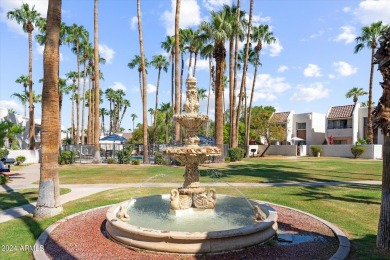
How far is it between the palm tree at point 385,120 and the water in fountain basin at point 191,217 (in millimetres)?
3287

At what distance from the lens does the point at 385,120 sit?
21.8 ft

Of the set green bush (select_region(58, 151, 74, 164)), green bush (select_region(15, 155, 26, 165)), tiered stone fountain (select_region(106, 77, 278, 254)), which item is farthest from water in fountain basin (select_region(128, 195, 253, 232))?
green bush (select_region(15, 155, 26, 165))

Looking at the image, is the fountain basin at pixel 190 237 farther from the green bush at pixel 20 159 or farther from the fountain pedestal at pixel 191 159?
the green bush at pixel 20 159

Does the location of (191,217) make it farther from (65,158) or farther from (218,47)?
(65,158)

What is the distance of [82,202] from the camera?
1348 centimetres

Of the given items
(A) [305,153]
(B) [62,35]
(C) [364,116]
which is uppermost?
(B) [62,35]

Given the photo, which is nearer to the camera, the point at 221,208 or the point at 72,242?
the point at 72,242

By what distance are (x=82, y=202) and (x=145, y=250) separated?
7249 mm

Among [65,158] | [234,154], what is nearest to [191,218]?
[234,154]

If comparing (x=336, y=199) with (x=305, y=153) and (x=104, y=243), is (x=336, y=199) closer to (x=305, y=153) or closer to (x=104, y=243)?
(x=104, y=243)

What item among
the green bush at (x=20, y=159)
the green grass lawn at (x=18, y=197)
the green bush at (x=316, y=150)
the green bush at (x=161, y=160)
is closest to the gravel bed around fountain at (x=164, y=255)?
the green grass lawn at (x=18, y=197)

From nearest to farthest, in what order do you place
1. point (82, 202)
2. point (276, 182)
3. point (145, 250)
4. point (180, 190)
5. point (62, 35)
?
point (145, 250) < point (180, 190) < point (82, 202) < point (276, 182) < point (62, 35)

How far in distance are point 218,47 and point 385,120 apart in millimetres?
25779

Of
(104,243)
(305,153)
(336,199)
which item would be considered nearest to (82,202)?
(104,243)
